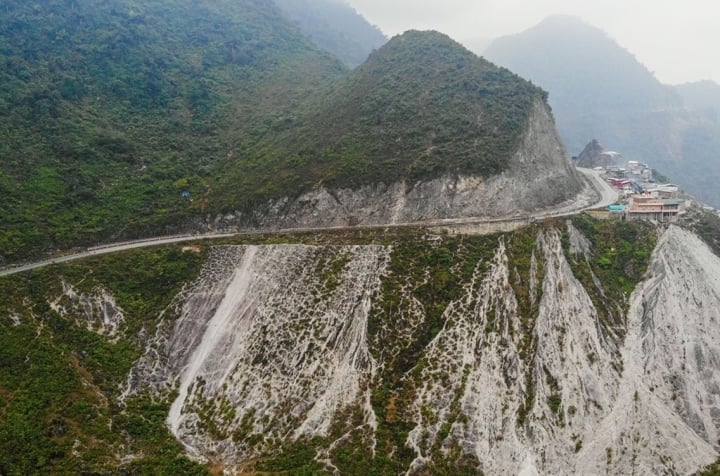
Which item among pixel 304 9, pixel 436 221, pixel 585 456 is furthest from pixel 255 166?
pixel 304 9

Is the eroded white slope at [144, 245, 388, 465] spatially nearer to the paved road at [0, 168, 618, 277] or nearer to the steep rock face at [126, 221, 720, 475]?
the steep rock face at [126, 221, 720, 475]

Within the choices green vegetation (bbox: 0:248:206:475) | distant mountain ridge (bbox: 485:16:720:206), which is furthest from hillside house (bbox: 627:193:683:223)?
distant mountain ridge (bbox: 485:16:720:206)

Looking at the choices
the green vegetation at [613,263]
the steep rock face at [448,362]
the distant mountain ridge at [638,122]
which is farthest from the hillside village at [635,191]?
the distant mountain ridge at [638,122]

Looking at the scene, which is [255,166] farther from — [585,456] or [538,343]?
[585,456]

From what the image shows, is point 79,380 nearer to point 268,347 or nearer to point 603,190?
point 268,347

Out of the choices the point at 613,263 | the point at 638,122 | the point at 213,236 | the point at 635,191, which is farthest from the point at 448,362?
the point at 638,122

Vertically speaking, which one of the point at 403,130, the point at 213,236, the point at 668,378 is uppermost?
the point at 403,130
